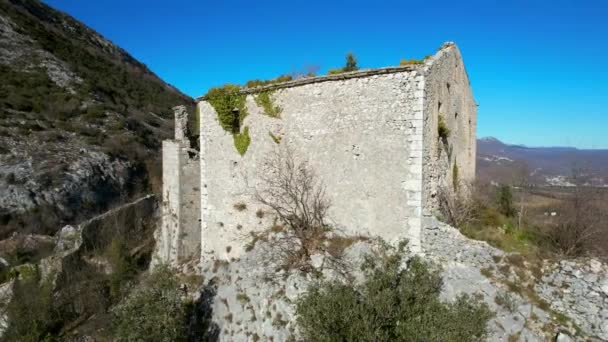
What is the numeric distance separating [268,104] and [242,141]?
1.86 metres

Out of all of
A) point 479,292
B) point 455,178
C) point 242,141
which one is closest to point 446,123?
point 455,178

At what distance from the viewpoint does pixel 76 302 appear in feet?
53.9

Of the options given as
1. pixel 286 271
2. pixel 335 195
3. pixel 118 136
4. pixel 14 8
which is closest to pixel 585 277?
pixel 335 195

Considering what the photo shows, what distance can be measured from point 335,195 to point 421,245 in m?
3.22

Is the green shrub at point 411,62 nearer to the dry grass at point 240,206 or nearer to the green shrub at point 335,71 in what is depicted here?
the green shrub at point 335,71

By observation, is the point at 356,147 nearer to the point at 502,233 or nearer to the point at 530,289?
the point at 502,233

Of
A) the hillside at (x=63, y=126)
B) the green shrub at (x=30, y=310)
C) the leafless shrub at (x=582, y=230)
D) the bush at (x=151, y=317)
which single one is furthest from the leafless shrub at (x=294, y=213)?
the hillside at (x=63, y=126)

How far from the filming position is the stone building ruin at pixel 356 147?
397 inches

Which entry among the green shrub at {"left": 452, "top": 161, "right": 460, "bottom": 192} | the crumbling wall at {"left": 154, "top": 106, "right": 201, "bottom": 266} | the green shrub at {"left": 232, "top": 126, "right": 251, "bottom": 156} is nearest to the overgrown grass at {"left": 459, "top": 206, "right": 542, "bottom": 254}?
the green shrub at {"left": 452, "top": 161, "right": 460, "bottom": 192}

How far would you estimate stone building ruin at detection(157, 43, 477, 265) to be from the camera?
10.1 meters

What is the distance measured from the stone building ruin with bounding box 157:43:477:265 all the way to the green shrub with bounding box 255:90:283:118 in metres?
0.11

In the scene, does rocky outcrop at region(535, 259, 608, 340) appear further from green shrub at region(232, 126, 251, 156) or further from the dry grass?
green shrub at region(232, 126, 251, 156)

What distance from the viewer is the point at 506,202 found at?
1450 centimetres

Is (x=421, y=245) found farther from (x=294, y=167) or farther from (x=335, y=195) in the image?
(x=294, y=167)
